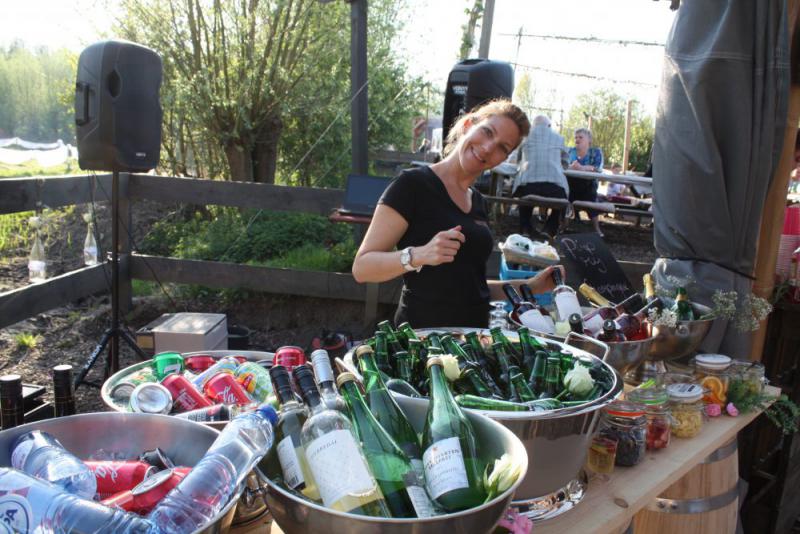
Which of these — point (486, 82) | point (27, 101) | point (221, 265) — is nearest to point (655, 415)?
point (486, 82)

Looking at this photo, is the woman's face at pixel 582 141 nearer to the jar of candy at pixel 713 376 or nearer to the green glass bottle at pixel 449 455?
the jar of candy at pixel 713 376

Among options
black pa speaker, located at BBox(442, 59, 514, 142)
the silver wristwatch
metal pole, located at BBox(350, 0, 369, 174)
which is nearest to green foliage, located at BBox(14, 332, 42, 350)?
metal pole, located at BBox(350, 0, 369, 174)

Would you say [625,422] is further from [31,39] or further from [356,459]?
[31,39]

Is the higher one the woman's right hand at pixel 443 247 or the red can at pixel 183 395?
the woman's right hand at pixel 443 247

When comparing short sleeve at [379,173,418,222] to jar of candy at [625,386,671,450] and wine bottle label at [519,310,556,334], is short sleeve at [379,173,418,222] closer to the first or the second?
wine bottle label at [519,310,556,334]

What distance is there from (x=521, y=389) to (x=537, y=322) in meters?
0.52

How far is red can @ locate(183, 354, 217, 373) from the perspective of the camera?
1330mm

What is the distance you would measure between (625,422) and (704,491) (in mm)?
499

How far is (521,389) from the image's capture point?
1.24 metres

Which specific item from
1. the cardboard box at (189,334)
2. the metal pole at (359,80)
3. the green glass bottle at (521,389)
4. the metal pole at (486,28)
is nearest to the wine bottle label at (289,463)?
the green glass bottle at (521,389)

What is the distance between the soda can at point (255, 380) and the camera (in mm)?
1181

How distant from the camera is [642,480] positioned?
1.38m

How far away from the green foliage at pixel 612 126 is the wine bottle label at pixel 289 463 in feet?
51.4

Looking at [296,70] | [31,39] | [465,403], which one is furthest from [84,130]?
[31,39]
